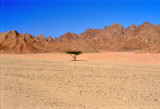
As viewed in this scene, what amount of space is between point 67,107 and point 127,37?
173m

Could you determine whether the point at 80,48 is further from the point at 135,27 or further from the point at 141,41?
the point at 135,27

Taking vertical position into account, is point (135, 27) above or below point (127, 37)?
above

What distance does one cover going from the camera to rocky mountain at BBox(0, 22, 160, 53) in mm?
→ 101312

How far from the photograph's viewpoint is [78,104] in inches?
271

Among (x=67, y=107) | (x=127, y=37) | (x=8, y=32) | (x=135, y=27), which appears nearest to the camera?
(x=67, y=107)

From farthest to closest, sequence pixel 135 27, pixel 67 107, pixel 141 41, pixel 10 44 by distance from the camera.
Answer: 1. pixel 135 27
2. pixel 141 41
3. pixel 10 44
4. pixel 67 107

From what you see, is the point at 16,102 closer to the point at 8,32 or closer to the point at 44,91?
the point at 44,91

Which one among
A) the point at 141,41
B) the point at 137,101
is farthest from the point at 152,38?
the point at 137,101

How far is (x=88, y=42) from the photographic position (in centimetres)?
14188

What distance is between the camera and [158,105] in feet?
23.0

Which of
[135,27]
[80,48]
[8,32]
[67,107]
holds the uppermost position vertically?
[135,27]

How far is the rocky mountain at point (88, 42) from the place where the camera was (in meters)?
101

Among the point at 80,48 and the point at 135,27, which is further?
the point at 135,27

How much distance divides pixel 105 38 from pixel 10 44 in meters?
107
